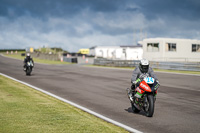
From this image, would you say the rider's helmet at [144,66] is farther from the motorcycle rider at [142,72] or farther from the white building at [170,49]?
the white building at [170,49]

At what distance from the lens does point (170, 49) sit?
41844 millimetres

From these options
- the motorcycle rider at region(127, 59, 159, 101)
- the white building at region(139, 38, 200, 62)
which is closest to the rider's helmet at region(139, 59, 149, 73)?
the motorcycle rider at region(127, 59, 159, 101)

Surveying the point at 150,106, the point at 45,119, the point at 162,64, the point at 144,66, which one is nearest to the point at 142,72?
the point at 144,66

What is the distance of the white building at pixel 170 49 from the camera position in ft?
136

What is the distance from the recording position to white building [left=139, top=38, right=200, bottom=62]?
4138cm

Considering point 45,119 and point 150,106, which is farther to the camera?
point 150,106

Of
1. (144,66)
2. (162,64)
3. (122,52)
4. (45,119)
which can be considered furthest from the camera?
(122,52)

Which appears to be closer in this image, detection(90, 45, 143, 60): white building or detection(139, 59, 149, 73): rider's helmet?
detection(139, 59, 149, 73): rider's helmet

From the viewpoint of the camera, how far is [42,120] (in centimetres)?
683

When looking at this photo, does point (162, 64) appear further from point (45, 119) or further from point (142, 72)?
point (45, 119)

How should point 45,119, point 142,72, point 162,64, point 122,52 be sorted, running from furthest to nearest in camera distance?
point 122,52 < point 162,64 < point 142,72 < point 45,119

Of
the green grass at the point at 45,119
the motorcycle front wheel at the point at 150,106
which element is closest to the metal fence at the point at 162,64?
the motorcycle front wheel at the point at 150,106

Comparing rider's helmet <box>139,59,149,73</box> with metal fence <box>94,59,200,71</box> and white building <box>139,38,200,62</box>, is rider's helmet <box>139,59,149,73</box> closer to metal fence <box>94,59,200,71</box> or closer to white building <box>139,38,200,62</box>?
metal fence <box>94,59,200,71</box>

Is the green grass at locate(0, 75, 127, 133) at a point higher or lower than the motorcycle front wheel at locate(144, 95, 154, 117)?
lower
